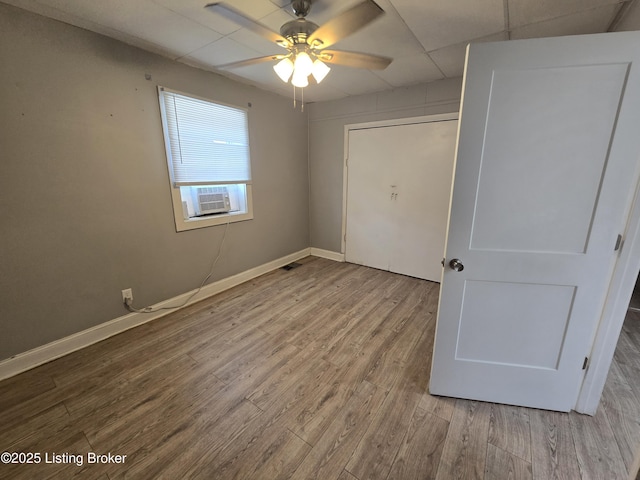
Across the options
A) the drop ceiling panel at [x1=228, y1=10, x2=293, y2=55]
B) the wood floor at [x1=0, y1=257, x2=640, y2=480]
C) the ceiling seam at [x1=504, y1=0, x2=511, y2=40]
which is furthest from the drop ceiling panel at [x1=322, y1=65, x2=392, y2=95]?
the wood floor at [x1=0, y1=257, x2=640, y2=480]

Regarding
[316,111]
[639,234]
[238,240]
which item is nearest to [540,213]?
[639,234]

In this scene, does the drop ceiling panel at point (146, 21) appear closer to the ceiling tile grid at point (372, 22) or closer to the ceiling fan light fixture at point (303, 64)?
the ceiling tile grid at point (372, 22)

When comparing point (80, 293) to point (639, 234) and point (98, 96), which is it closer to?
point (98, 96)

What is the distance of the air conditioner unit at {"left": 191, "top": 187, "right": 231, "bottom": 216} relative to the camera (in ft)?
9.06

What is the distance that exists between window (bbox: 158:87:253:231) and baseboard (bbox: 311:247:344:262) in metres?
1.43

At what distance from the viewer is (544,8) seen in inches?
62.4

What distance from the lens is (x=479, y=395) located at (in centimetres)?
159

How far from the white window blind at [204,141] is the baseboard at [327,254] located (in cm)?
169

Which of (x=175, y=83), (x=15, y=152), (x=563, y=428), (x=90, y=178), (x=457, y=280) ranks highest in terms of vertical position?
(x=175, y=83)

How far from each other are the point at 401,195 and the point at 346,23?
232 centimetres

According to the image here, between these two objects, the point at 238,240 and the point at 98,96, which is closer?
the point at 98,96

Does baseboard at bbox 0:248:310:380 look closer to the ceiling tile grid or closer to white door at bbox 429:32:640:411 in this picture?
the ceiling tile grid

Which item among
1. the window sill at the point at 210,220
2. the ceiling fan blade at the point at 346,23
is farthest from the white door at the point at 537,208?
the window sill at the point at 210,220

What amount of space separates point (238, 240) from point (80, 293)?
150 centimetres
